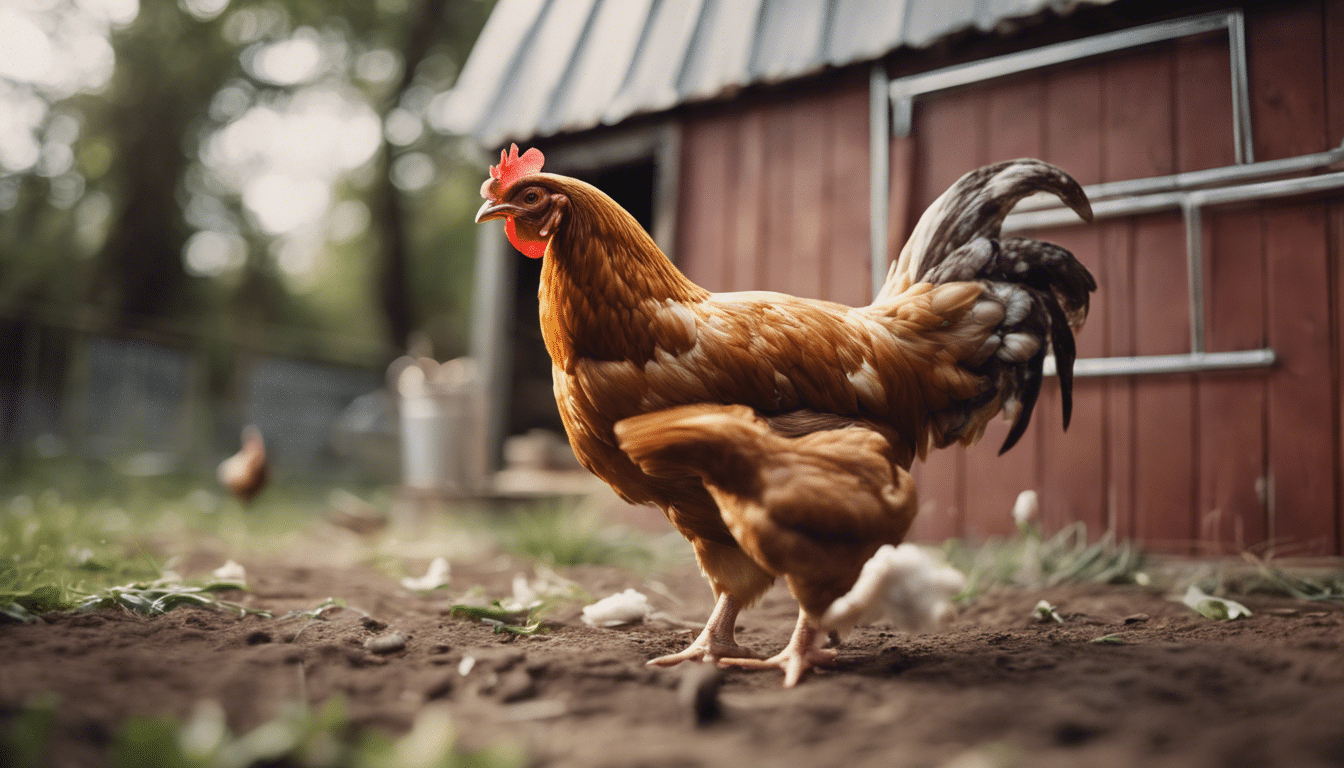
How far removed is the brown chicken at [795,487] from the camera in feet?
5.77

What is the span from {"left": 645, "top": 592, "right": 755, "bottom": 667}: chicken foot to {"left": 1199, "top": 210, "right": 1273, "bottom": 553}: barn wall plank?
8.55 ft

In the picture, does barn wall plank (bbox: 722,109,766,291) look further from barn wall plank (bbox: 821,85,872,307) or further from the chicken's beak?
the chicken's beak

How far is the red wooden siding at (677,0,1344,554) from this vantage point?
329cm

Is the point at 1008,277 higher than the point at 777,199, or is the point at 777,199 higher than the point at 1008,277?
the point at 777,199

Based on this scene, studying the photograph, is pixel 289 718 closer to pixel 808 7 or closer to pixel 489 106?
pixel 808 7

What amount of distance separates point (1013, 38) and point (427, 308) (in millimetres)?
21156

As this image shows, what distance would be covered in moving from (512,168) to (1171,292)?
126 inches

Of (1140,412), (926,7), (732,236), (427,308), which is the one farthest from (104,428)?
(427,308)

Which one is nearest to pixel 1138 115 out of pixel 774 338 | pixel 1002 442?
pixel 1002 442

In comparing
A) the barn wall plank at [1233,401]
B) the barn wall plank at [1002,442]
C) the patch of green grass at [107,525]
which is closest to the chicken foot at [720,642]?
the patch of green grass at [107,525]

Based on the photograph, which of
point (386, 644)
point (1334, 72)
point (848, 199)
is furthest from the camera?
point (848, 199)

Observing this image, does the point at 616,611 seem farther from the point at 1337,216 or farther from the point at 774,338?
the point at 1337,216

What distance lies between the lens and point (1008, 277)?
249 cm

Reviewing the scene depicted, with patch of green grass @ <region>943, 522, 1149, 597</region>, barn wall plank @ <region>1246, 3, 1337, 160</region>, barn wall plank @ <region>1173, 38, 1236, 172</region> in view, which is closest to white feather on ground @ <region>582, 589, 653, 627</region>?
patch of green grass @ <region>943, 522, 1149, 597</region>
